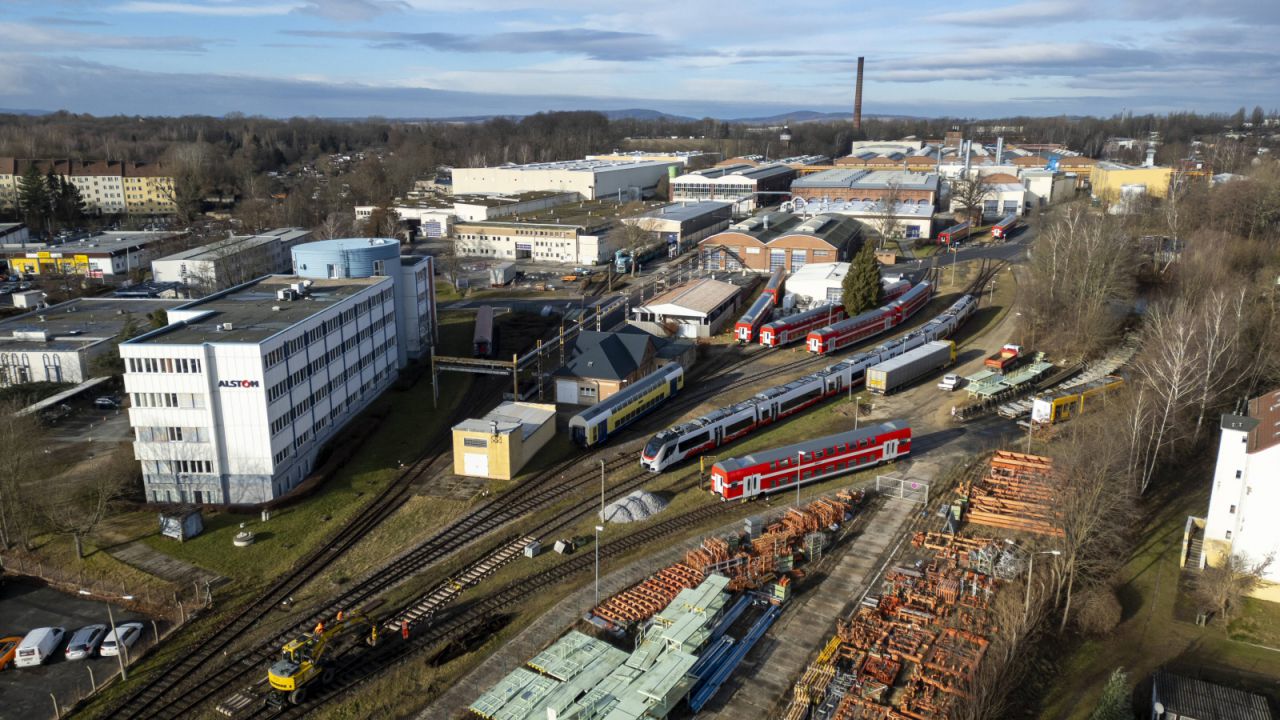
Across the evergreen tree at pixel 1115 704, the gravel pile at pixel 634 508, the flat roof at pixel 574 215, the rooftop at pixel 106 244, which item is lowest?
the gravel pile at pixel 634 508

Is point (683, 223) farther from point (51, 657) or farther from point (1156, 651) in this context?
point (51, 657)

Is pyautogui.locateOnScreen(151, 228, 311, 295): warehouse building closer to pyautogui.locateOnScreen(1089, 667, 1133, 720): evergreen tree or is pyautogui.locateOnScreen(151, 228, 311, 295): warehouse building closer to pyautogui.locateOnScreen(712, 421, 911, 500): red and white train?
pyautogui.locateOnScreen(712, 421, 911, 500): red and white train

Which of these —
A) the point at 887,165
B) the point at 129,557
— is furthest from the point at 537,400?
the point at 887,165

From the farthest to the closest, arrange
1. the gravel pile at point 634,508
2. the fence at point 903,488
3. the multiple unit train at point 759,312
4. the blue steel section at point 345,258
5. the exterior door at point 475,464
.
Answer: the multiple unit train at point 759,312
the blue steel section at point 345,258
the exterior door at point 475,464
the fence at point 903,488
the gravel pile at point 634,508

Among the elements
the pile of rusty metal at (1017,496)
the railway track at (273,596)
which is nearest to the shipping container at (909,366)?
the pile of rusty metal at (1017,496)

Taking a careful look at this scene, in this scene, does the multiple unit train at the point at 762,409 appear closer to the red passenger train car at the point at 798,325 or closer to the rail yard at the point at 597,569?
the rail yard at the point at 597,569

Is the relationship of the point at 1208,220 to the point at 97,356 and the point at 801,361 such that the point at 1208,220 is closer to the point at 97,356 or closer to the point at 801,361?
the point at 801,361

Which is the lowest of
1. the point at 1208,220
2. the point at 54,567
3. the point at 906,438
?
the point at 54,567
